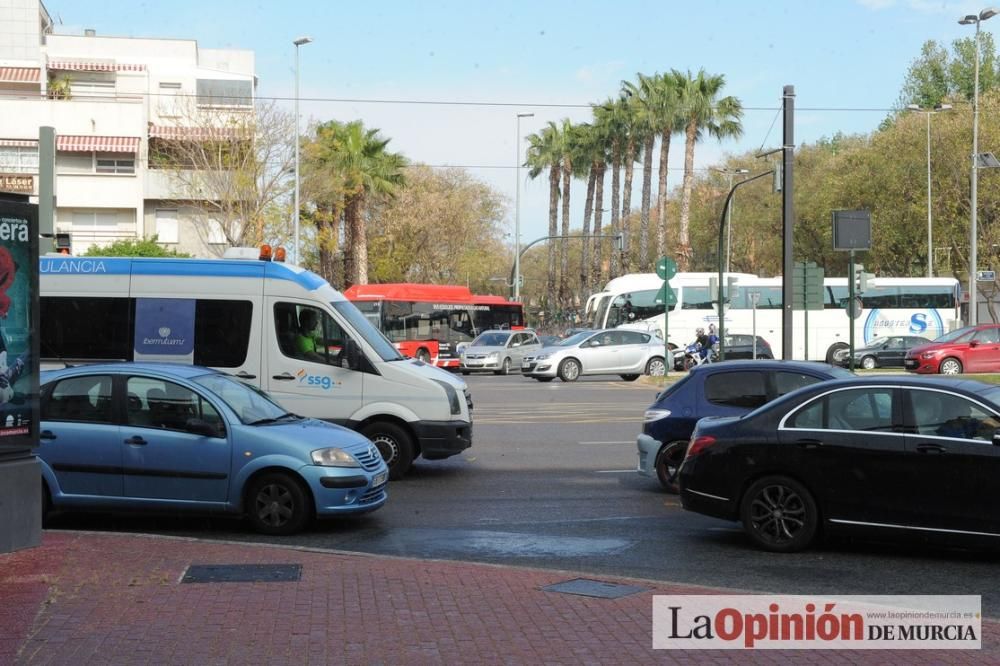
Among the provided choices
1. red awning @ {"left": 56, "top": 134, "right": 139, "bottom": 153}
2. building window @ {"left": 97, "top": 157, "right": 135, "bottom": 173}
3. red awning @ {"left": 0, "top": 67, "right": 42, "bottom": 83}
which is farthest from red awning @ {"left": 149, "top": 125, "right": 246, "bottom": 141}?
red awning @ {"left": 0, "top": 67, "right": 42, "bottom": 83}

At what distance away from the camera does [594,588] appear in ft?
26.5

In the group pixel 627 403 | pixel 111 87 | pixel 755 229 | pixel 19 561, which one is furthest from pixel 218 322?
pixel 755 229

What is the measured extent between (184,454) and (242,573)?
236cm

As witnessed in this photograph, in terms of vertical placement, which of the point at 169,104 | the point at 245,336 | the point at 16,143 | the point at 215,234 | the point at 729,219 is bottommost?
the point at 245,336

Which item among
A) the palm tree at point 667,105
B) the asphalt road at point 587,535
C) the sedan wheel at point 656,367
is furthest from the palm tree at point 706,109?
the asphalt road at point 587,535

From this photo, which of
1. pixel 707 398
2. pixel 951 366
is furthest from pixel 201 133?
pixel 707 398

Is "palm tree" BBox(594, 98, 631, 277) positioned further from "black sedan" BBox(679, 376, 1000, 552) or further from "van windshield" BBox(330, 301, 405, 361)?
"black sedan" BBox(679, 376, 1000, 552)

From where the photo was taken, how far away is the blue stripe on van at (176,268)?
14.0 m

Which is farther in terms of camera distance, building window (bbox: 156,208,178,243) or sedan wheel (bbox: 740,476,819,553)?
building window (bbox: 156,208,178,243)

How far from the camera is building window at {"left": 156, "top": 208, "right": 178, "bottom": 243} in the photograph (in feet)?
186

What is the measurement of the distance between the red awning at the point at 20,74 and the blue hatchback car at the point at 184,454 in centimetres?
5290

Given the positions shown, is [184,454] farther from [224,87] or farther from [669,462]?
[224,87]

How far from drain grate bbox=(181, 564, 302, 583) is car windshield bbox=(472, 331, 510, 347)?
34670 millimetres

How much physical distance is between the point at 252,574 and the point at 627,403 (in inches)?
737
